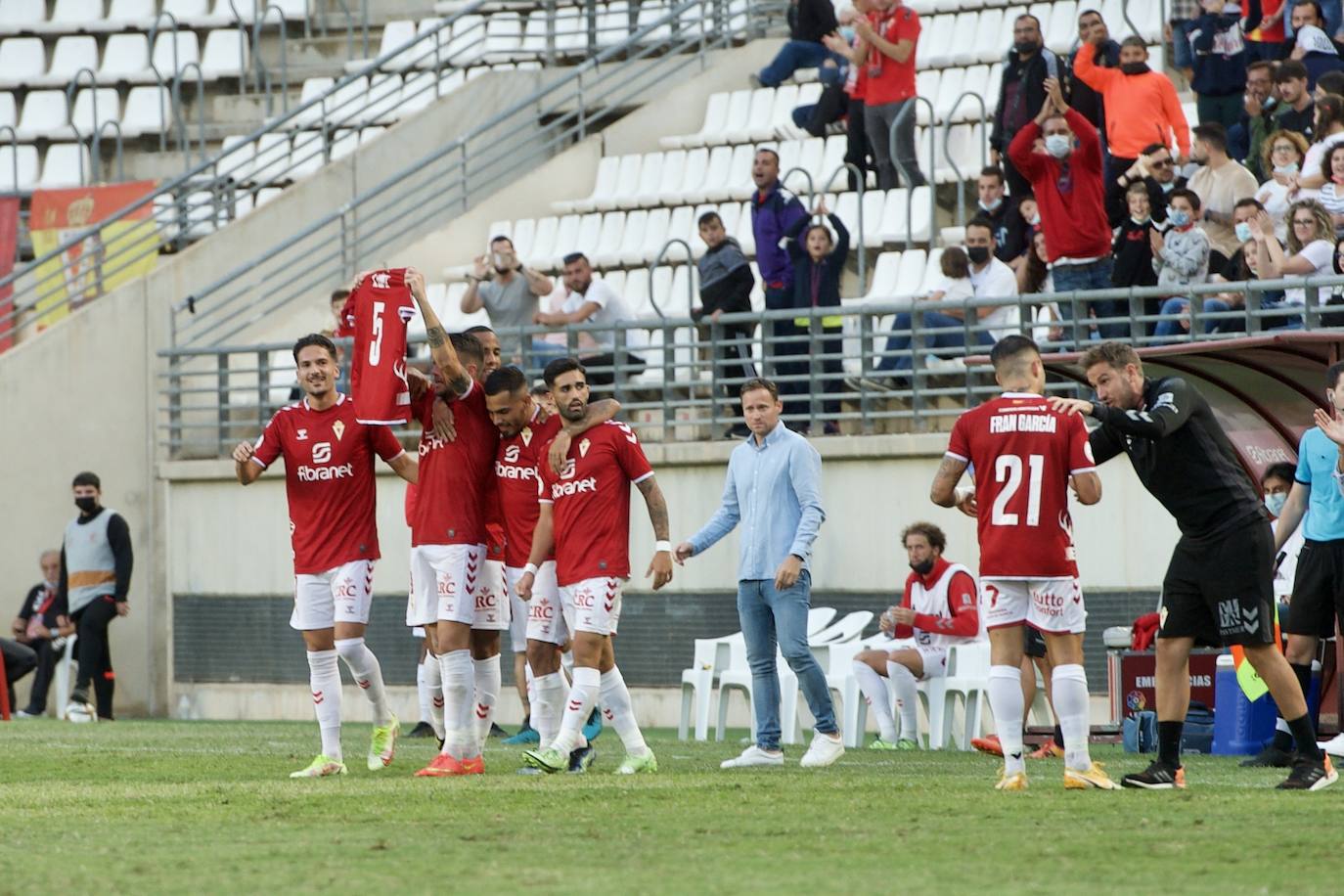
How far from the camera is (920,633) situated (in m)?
16.2

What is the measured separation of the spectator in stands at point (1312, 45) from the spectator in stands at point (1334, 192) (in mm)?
2505

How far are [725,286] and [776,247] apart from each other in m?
0.62

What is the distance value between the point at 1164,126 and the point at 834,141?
15.5 feet

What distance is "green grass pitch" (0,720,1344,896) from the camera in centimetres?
782

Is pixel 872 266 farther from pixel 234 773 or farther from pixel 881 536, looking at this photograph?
pixel 234 773

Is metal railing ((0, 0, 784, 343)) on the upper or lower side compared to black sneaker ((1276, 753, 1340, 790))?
upper

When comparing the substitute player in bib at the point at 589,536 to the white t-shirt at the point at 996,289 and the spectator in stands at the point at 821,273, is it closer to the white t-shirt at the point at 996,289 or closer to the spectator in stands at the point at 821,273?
the white t-shirt at the point at 996,289

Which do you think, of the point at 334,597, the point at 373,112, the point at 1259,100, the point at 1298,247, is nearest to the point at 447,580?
the point at 334,597

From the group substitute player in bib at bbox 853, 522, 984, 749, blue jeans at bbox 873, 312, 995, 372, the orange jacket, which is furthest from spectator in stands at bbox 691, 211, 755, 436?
substitute player in bib at bbox 853, 522, 984, 749

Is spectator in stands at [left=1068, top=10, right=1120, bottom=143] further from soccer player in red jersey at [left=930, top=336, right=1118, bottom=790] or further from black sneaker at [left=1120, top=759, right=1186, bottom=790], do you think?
black sneaker at [left=1120, top=759, right=1186, bottom=790]

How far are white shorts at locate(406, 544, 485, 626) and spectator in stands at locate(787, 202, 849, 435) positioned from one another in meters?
7.63

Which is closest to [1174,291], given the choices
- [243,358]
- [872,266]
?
[872,266]

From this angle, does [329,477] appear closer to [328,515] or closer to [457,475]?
[328,515]

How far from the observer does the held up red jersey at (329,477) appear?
12.5 meters
